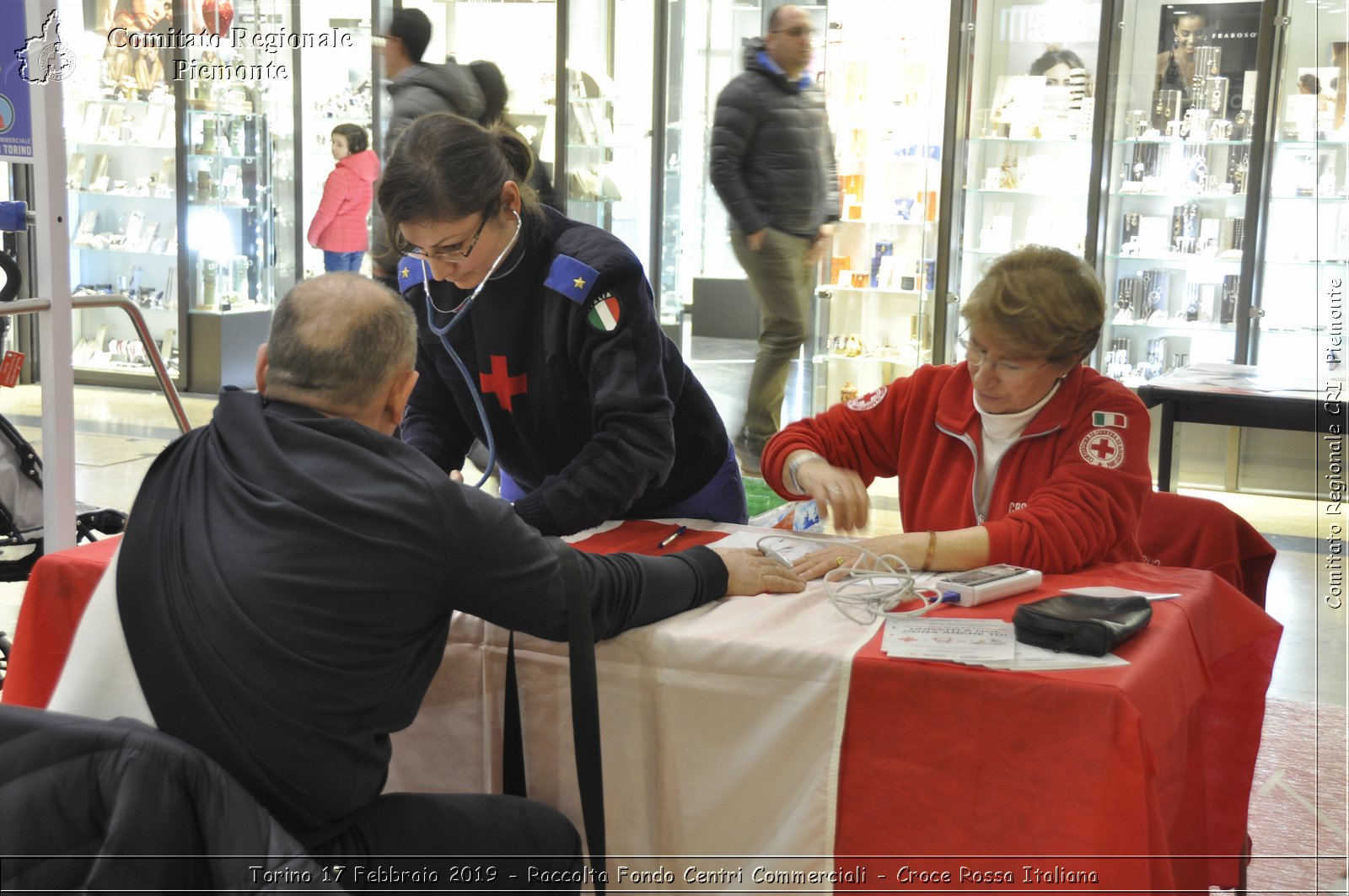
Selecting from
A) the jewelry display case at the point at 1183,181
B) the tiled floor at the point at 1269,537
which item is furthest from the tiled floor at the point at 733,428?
the jewelry display case at the point at 1183,181

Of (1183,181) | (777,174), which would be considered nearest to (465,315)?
(777,174)

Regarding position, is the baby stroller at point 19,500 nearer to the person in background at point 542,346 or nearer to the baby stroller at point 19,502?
the baby stroller at point 19,502

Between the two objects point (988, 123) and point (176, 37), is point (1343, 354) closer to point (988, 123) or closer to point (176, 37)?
point (988, 123)

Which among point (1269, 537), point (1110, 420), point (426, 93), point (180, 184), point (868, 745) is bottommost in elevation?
point (1269, 537)

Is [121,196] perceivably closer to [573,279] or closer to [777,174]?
[777,174]

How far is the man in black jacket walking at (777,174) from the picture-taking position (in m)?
4.77

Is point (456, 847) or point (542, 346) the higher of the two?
point (542, 346)

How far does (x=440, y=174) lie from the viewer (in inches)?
74.9

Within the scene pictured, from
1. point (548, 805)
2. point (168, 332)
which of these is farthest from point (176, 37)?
point (548, 805)

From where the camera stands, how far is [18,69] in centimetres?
293

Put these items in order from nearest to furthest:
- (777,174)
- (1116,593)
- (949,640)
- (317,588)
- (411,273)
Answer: (317,588) < (949,640) < (1116,593) < (411,273) < (777,174)

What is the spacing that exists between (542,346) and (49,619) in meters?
0.86

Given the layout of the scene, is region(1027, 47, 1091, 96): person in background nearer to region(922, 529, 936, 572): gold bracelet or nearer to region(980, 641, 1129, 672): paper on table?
region(922, 529, 936, 572): gold bracelet

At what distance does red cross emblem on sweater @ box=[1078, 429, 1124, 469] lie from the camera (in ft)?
6.46
